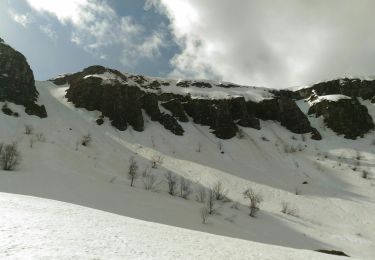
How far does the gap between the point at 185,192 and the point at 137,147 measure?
1603 cm

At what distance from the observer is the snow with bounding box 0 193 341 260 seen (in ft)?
34.6

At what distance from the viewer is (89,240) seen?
12461 millimetres

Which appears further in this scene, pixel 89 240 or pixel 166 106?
pixel 166 106

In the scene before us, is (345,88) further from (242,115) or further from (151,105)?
(151,105)

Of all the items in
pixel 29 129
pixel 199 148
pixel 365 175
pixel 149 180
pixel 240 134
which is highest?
pixel 240 134

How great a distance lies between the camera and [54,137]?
50906mm

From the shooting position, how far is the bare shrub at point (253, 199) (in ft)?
125

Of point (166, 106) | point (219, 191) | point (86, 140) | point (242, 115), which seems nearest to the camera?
point (219, 191)

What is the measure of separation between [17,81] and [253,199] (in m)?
43.5

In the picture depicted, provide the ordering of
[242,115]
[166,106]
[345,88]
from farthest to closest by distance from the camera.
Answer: [345,88] → [242,115] → [166,106]

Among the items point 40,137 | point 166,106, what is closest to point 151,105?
point 166,106

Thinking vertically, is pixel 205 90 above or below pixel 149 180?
above

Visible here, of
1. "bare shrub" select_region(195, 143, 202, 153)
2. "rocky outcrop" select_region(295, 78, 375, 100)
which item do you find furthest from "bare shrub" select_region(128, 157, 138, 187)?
"rocky outcrop" select_region(295, 78, 375, 100)

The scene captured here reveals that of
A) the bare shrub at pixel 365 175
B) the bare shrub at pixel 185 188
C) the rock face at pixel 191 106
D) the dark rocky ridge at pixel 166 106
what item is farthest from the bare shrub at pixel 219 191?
the bare shrub at pixel 365 175
